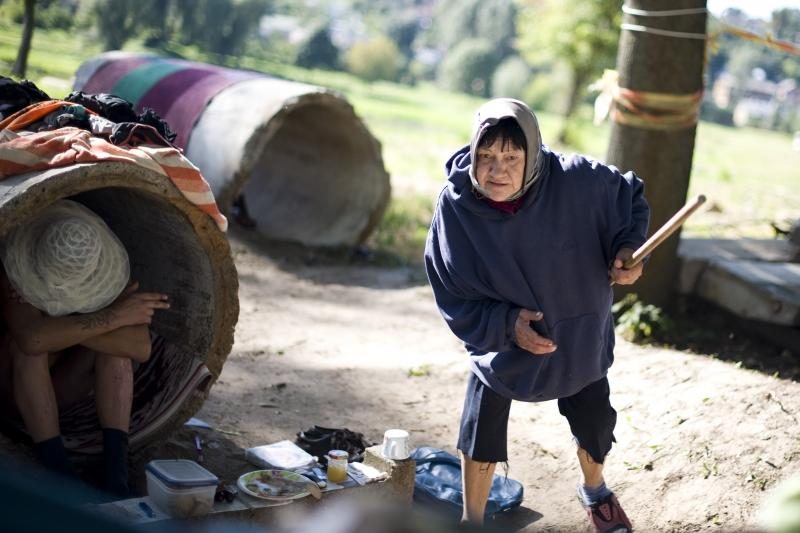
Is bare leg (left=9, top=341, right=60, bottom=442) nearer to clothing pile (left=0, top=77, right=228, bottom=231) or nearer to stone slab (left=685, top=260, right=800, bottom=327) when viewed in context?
clothing pile (left=0, top=77, right=228, bottom=231)

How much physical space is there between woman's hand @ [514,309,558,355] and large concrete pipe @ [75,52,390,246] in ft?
16.5

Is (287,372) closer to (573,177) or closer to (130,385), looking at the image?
(130,385)

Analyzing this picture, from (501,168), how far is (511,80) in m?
25.6

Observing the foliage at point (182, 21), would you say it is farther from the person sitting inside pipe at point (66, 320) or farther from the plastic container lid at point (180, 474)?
the plastic container lid at point (180, 474)

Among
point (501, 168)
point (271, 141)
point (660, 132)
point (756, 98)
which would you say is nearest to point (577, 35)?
point (271, 141)

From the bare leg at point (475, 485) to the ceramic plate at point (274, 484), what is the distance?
60 centimetres

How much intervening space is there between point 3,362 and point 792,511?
11.2ft

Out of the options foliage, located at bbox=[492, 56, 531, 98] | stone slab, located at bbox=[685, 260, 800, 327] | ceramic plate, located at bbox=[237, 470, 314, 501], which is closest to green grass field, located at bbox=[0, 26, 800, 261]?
foliage, located at bbox=[492, 56, 531, 98]

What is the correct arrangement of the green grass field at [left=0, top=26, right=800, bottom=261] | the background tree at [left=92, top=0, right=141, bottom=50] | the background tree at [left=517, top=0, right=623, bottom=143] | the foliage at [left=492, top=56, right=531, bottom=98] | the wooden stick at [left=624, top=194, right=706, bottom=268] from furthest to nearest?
the foliage at [left=492, top=56, right=531, bottom=98] < the background tree at [left=517, top=0, right=623, bottom=143] < the background tree at [left=92, top=0, right=141, bottom=50] < the green grass field at [left=0, top=26, right=800, bottom=261] < the wooden stick at [left=624, top=194, right=706, bottom=268]

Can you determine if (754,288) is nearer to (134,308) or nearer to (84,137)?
(134,308)

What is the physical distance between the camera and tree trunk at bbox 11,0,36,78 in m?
9.88

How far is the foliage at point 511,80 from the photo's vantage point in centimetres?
2869

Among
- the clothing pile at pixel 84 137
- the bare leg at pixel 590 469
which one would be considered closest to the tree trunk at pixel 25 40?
the clothing pile at pixel 84 137

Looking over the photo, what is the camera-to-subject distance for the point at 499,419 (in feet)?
13.3
